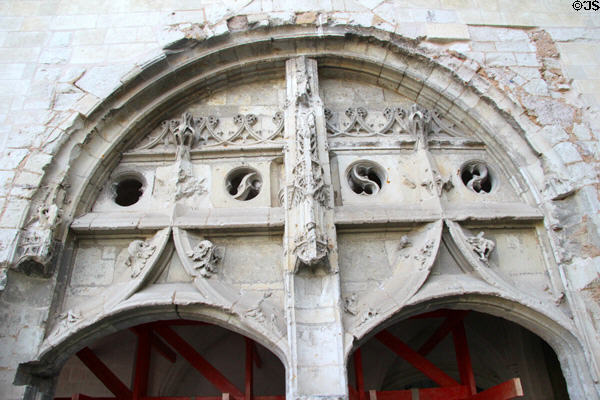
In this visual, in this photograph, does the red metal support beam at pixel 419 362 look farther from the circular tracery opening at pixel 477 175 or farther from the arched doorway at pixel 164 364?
the circular tracery opening at pixel 477 175

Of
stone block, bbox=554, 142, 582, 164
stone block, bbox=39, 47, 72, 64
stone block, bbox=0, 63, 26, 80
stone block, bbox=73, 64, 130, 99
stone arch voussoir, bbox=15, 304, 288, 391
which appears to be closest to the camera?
stone arch voussoir, bbox=15, 304, 288, 391

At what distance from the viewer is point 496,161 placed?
4754mm

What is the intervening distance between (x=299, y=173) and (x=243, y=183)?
0.61 metres

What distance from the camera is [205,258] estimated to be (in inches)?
158

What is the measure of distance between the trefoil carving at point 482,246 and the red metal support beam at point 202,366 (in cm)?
237

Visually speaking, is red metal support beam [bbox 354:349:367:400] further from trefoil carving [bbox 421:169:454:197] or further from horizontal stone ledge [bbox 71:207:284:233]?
trefoil carving [bbox 421:169:454:197]

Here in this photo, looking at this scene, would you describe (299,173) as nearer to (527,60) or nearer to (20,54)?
(527,60)

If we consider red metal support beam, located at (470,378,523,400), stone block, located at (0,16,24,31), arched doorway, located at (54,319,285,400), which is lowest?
red metal support beam, located at (470,378,523,400)

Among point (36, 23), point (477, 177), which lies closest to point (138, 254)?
point (36, 23)

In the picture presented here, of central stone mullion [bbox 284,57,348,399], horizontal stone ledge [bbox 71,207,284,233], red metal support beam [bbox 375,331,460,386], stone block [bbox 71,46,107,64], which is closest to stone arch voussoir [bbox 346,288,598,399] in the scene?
central stone mullion [bbox 284,57,348,399]

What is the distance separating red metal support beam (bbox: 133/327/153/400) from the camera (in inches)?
185

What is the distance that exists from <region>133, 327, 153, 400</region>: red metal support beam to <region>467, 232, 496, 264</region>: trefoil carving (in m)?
3.16

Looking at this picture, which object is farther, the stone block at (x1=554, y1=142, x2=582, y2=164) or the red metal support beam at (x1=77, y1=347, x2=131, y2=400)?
the red metal support beam at (x1=77, y1=347, x2=131, y2=400)

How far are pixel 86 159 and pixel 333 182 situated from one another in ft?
7.02
